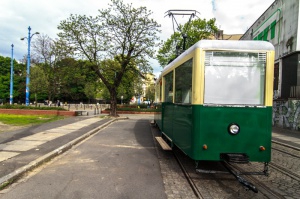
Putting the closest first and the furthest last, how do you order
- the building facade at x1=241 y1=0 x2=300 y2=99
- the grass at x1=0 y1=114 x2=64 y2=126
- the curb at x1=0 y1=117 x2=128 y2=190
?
1. the curb at x1=0 y1=117 x2=128 y2=190
2. the grass at x1=0 y1=114 x2=64 y2=126
3. the building facade at x1=241 y1=0 x2=300 y2=99

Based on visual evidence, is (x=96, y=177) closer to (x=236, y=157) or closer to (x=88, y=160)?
(x=88, y=160)

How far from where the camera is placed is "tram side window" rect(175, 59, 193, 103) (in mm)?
5981

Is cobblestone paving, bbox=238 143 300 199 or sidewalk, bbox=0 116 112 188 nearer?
cobblestone paving, bbox=238 143 300 199

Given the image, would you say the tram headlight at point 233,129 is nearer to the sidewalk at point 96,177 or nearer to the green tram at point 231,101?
the green tram at point 231,101

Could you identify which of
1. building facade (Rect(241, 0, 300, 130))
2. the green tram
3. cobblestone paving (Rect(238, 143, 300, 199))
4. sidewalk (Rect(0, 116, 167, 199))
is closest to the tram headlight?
the green tram

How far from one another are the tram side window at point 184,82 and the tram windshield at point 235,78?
47cm

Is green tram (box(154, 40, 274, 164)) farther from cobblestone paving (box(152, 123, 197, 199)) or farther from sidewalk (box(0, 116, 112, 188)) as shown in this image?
sidewalk (box(0, 116, 112, 188))

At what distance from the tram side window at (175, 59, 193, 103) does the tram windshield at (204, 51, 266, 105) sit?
474 mm

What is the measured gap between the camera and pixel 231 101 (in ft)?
18.3

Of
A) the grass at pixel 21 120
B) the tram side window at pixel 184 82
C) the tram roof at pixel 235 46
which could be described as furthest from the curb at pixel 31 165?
the grass at pixel 21 120

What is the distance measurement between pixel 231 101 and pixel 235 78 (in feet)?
1.56

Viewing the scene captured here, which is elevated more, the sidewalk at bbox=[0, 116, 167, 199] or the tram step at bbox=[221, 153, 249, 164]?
the tram step at bbox=[221, 153, 249, 164]

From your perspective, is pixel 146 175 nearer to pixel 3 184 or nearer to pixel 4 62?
pixel 3 184

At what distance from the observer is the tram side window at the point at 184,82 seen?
19.6 feet
